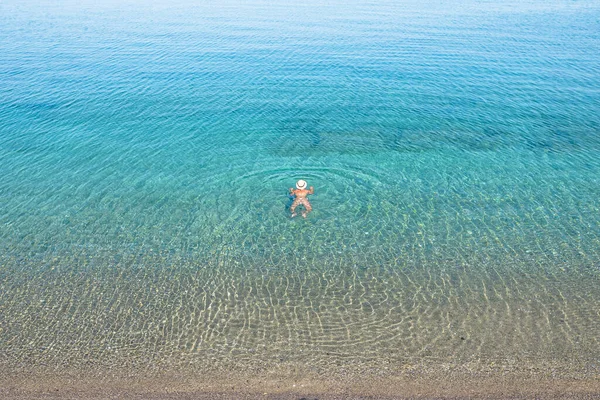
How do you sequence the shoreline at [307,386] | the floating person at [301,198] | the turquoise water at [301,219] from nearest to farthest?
1. the shoreline at [307,386]
2. the turquoise water at [301,219]
3. the floating person at [301,198]

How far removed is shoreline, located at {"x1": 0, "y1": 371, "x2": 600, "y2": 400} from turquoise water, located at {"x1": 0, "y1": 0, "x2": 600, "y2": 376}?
572 millimetres

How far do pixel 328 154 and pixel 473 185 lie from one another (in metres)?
10.3

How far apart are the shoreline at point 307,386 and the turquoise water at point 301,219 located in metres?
0.57

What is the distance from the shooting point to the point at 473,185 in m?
28.1

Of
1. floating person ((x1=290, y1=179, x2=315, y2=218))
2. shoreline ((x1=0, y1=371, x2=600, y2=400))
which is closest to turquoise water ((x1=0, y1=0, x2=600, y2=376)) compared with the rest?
shoreline ((x1=0, y1=371, x2=600, y2=400))

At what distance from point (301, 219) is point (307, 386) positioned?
1104 centimetres

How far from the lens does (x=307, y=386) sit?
15.6 metres

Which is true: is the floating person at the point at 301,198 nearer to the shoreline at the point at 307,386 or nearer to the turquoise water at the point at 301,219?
the turquoise water at the point at 301,219

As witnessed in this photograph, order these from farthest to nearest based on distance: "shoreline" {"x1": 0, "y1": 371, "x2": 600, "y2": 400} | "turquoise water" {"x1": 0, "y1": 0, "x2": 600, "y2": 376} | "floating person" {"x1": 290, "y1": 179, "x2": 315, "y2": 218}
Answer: "floating person" {"x1": 290, "y1": 179, "x2": 315, "y2": 218}, "turquoise water" {"x1": 0, "y1": 0, "x2": 600, "y2": 376}, "shoreline" {"x1": 0, "y1": 371, "x2": 600, "y2": 400}

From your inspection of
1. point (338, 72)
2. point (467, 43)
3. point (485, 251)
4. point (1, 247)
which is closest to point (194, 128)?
point (1, 247)

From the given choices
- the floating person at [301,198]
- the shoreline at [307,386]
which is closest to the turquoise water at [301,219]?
the shoreline at [307,386]

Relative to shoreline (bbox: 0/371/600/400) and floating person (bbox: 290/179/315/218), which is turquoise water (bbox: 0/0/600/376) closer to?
shoreline (bbox: 0/371/600/400)

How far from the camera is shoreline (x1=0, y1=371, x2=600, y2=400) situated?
15180 mm

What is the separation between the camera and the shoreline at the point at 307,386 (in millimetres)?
15180
